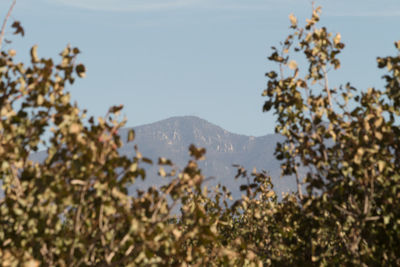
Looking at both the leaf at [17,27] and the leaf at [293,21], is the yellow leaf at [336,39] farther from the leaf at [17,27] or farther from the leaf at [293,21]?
the leaf at [17,27]

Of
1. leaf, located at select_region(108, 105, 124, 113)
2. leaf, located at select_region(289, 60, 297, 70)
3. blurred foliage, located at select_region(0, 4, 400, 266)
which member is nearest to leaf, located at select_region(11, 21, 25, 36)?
blurred foliage, located at select_region(0, 4, 400, 266)

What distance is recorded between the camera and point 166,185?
25.0 ft

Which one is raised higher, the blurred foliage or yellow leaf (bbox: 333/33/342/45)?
yellow leaf (bbox: 333/33/342/45)

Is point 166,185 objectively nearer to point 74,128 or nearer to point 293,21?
point 74,128

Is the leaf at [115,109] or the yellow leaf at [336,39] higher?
the yellow leaf at [336,39]

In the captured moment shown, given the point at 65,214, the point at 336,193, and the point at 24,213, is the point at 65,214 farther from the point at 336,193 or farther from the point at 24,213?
the point at 336,193

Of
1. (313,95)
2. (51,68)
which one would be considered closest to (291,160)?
(313,95)

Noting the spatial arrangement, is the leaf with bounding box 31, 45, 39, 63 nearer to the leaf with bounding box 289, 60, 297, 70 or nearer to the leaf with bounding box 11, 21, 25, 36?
the leaf with bounding box 11, 21, 25, 36

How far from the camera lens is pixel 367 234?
29.7 ft

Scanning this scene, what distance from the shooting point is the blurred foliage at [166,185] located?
7.01 m

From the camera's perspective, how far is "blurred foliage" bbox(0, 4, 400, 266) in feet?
23.0

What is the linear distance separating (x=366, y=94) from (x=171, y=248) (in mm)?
3729

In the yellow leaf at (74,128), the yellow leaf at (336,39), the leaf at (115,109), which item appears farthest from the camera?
the yellow leaf at (336,39)

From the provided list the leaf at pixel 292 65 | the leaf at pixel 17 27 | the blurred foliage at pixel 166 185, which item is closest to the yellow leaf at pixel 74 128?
the blurred foliage at pixel 166 185
